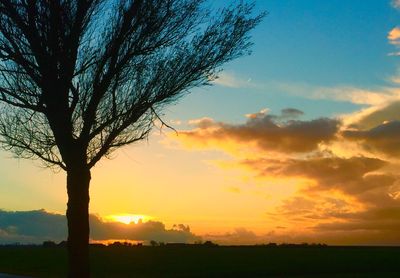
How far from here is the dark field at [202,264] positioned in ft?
115

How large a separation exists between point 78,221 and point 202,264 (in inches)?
902

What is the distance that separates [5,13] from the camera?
60.4 ft

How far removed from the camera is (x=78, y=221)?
1872 cm

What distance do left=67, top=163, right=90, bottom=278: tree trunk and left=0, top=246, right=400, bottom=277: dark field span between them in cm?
1608

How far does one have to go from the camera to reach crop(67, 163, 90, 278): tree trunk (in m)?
18.7

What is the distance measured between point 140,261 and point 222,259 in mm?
5905

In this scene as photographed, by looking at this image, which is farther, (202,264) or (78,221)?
(202,264)

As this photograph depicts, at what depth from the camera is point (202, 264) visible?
40.5 m

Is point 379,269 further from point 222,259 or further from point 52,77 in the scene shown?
point 52,77

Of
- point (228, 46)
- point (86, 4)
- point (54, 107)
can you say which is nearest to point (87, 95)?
point (54, 107)

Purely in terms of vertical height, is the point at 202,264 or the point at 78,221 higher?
the point at 78,221

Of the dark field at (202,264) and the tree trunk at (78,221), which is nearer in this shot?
the tree trunk at (78,221)

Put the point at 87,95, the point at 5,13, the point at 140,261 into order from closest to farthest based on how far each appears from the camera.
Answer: the point at 5,13 → the point at 87,95 → the point at 140,261

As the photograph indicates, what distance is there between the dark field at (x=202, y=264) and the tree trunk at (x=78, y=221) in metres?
16.1
